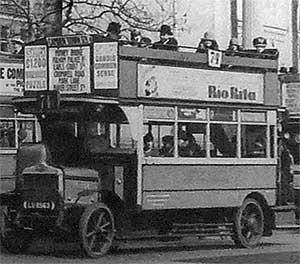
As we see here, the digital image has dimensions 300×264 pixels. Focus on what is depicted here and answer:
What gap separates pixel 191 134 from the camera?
18.8 m

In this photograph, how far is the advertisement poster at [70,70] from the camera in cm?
1822

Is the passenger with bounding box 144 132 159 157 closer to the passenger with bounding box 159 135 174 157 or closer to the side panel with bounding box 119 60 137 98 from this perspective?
the passenger with bounding box 159 135 174 157

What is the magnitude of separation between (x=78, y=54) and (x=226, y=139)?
9.58 feet

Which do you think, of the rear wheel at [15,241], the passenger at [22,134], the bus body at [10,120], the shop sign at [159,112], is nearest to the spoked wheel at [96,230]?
the rear wheel at [15,241]

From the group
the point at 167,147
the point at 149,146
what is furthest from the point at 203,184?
the point at 149,146

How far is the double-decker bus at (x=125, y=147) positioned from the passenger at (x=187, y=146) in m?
0.02

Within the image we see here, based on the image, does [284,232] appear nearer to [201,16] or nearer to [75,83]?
[75,83]

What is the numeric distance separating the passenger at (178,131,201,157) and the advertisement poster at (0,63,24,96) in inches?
168

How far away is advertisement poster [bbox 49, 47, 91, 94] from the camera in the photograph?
18219 mm

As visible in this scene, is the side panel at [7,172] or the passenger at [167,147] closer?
the passenger at [167,147]

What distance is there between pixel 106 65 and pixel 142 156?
1501mm

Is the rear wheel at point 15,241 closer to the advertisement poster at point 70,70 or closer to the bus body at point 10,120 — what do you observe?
the bus body at point 10,120

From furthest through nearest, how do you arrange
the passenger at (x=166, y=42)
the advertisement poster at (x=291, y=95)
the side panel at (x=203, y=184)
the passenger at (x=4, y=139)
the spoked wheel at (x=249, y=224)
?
the advertisement poster at (x=291, y=95), the passenger at (x=4, y=139), the spoked wheel at (x=249, y=224), the passenger at (x=166, y=42), the side panel at (x=203, y=184)

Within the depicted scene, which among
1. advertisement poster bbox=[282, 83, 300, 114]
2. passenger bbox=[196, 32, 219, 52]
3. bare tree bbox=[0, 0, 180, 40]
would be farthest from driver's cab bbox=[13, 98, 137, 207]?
advertisement poster bbox=[282, 83, 300, 114]
